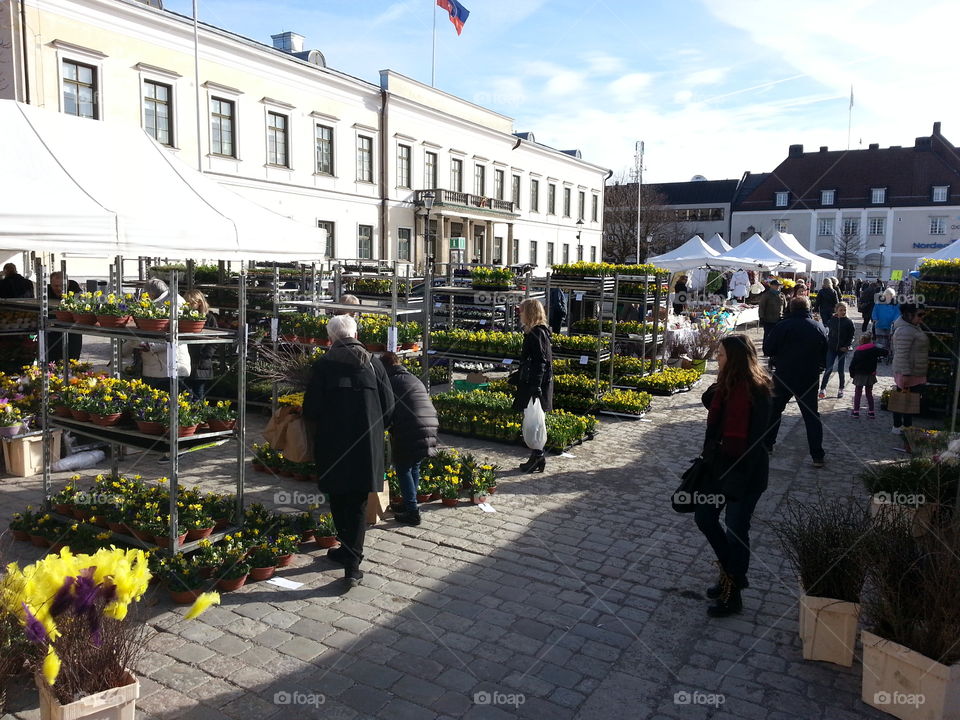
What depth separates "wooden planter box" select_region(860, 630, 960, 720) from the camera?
12.1ft

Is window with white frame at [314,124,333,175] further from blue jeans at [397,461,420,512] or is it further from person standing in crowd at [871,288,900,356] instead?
blue jeans at [397,461,420,512]

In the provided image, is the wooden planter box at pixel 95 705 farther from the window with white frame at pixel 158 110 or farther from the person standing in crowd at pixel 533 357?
the window with white frame at pixel 158 110

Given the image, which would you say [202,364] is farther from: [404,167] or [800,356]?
[404,167]

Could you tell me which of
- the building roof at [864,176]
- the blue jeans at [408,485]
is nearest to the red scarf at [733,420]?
the blue jeans at [408,485]

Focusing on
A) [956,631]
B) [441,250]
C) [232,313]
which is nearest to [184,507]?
[956,631]

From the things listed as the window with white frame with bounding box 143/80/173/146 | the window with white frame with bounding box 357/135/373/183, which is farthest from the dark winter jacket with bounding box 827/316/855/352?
the window with white frame with bounding box 357/135/373/183

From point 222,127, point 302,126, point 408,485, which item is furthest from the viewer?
point 302,126

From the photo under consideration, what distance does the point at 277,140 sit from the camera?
105 feet

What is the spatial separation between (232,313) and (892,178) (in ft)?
213

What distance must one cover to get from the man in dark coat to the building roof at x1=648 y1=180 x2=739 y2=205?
70564 millimetres

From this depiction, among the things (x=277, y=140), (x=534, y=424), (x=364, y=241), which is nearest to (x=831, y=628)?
(x=534, y=424)

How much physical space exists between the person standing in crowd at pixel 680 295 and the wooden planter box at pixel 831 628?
16.9 m

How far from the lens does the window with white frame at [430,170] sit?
4084cm

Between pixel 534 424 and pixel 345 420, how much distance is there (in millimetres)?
3375
